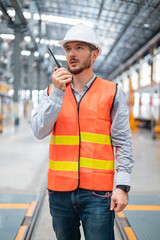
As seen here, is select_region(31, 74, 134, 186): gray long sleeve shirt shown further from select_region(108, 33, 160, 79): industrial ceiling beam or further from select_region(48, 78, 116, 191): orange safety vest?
select_region(108, 33, 160, 79): industrial ceiling beam

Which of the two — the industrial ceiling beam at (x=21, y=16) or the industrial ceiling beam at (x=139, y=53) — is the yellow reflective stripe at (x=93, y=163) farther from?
the industrial ceiling beam at (x=21, y=16)

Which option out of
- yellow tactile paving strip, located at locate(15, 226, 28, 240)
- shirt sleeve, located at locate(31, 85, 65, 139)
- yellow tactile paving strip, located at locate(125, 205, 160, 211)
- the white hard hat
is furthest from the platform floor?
the white hard hat

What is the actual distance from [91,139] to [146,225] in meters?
1.96

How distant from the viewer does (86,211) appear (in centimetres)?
147

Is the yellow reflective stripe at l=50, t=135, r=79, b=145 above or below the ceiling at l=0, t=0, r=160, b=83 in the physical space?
below

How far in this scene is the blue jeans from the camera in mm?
1434

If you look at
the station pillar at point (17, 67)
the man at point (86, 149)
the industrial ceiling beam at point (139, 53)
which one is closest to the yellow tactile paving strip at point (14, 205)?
the man at point (86, 149)

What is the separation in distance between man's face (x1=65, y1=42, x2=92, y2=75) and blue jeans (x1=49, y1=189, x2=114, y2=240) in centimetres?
80

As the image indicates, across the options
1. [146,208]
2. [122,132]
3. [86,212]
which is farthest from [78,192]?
[146,208]

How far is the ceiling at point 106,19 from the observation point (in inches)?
123

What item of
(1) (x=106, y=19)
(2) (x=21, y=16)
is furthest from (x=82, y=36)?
(2) (x=21, y=16)

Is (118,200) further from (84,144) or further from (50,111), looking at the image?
(50,111)

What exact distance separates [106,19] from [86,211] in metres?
12.7

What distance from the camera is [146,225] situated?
9.41 feet
